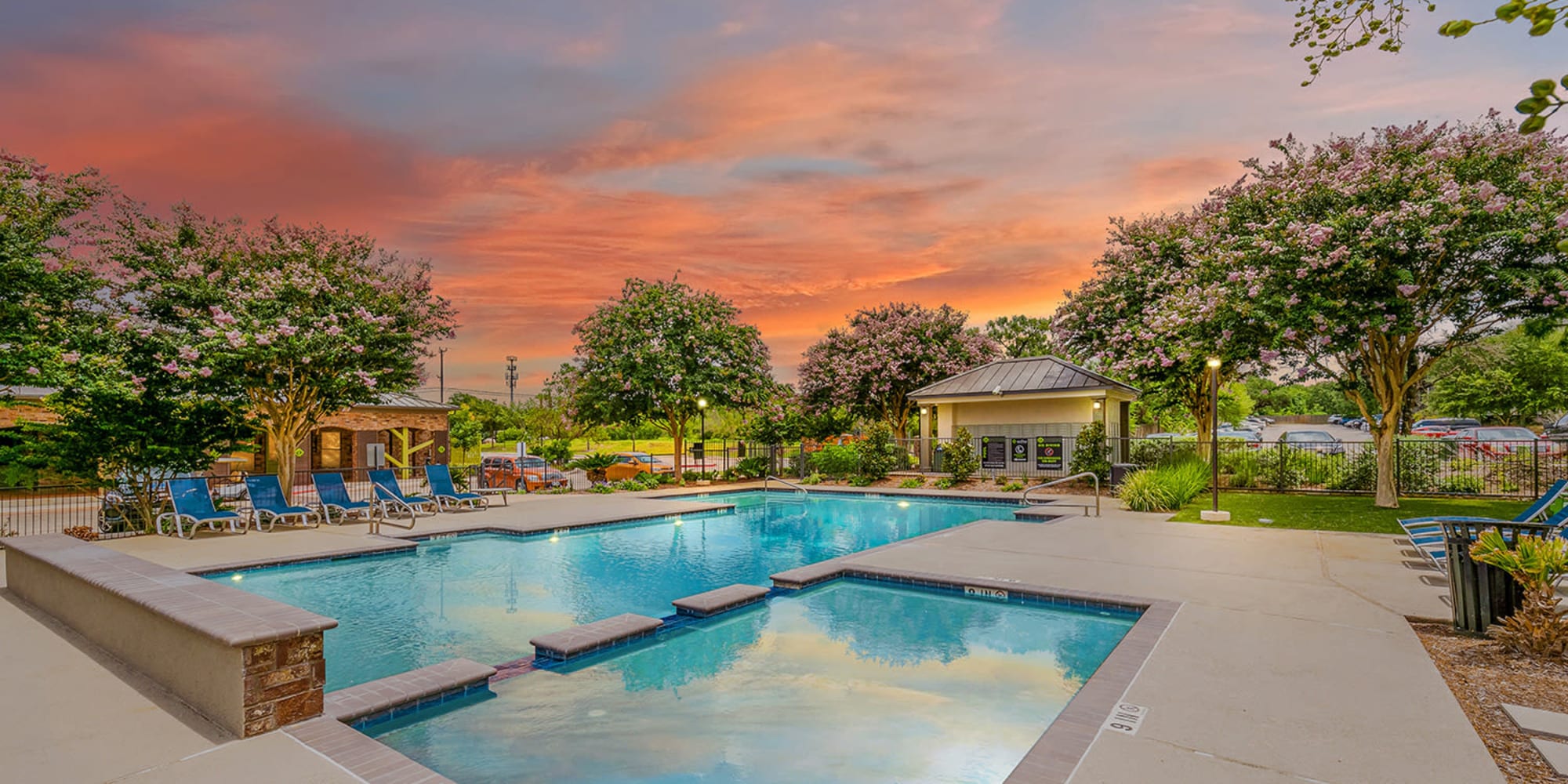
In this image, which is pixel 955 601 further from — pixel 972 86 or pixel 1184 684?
pixel 972 86

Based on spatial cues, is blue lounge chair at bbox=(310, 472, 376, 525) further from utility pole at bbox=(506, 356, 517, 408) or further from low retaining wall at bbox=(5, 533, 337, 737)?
utility pole at bbox=(506, 356, 517, 408)

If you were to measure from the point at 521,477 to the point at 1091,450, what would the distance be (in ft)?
54.8

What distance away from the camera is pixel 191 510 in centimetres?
1173

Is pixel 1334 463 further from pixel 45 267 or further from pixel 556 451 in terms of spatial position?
pixel 45 267

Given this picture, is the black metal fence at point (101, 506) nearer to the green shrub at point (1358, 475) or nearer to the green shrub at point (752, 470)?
the green shrub at point (752, 470)

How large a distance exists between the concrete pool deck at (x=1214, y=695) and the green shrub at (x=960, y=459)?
482 inches

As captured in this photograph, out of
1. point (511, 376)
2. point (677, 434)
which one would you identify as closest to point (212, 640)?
point (677, 434)

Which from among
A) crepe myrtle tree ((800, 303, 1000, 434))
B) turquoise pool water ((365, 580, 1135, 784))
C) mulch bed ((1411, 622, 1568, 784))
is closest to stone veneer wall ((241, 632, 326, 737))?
turquoise pool water ((365, 580, 1135, 784))

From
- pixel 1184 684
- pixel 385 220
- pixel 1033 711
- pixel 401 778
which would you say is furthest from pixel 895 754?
pixel 385 220

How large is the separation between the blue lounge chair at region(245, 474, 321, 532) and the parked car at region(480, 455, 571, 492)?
6.75m

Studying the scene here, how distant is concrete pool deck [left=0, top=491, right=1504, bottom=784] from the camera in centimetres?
356

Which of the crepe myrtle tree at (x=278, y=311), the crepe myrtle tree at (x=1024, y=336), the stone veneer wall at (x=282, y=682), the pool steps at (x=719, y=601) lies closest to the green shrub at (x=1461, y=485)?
the pool steps at (x=719, y=601)

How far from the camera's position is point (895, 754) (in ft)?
15.1

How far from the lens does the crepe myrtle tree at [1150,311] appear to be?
1845cm
